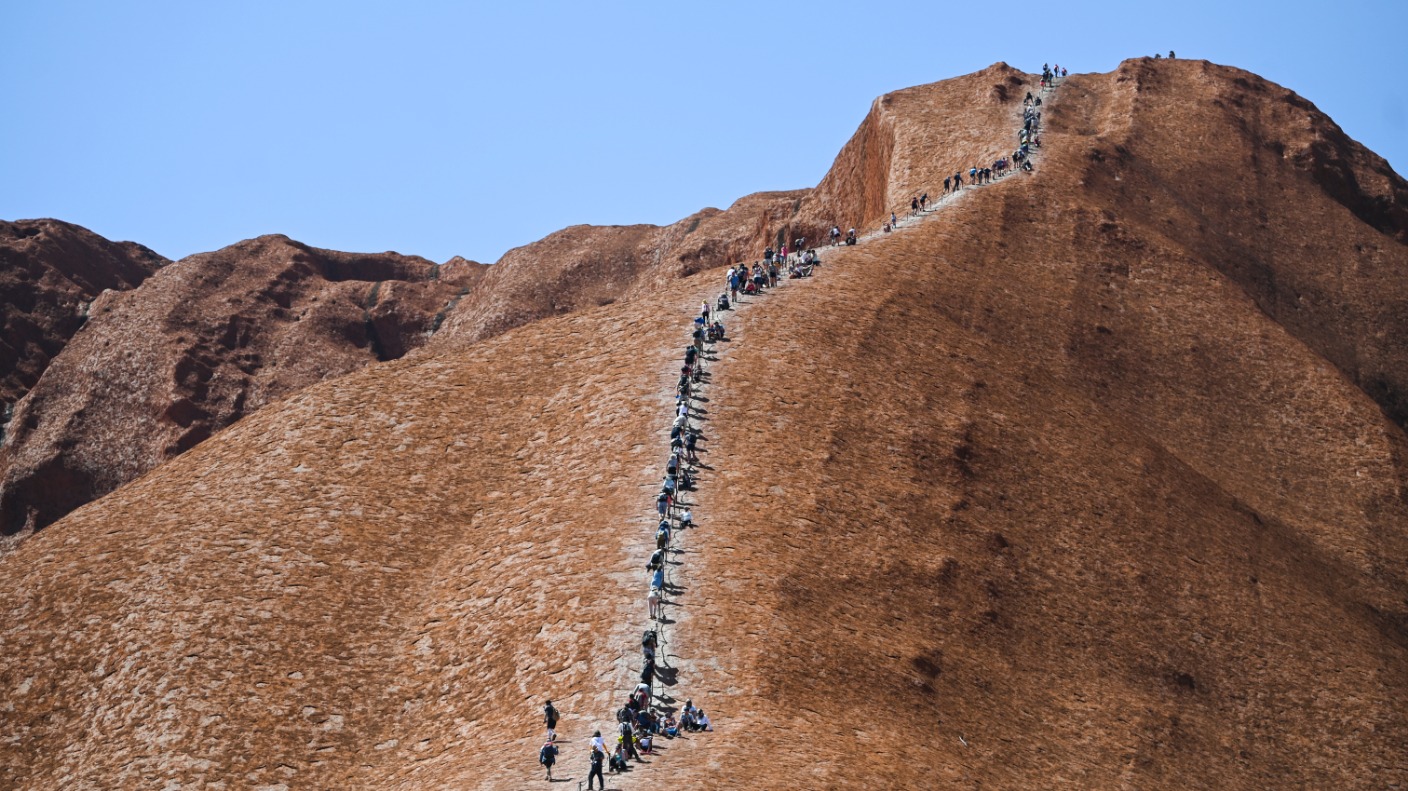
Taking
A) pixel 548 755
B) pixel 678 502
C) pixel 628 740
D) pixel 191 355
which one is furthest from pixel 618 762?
pixel 191 355

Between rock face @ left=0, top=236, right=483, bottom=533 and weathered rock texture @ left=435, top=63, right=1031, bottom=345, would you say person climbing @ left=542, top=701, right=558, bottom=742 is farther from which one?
rock face @ left=0, top=236, right=483, bottom=533

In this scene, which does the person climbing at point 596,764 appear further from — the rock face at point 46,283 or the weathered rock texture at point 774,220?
the rock face at point 46,283

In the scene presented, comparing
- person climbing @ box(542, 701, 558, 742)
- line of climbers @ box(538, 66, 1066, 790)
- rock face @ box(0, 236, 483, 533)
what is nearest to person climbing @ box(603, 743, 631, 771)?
line of climbers @ box(538, 66, 1066, 790)

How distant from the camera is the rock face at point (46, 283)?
437 feet

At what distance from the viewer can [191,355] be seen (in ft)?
420

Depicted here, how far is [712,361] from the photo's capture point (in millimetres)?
→ 67562

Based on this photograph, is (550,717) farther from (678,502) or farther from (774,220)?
(774,220)

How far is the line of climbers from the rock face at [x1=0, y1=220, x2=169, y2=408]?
84.1 m

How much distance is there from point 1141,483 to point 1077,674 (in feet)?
50.6

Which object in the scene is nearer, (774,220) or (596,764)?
(596,764)

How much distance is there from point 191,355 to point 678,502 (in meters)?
86.6

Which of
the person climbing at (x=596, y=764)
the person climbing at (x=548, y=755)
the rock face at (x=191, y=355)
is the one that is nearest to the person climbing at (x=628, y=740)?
the person climbing at (x=596, y=764)

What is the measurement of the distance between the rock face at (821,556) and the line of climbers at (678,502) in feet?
2.25

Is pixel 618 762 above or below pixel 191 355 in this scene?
below
